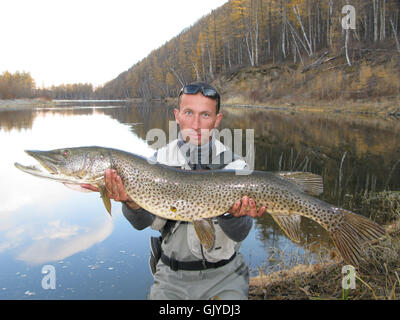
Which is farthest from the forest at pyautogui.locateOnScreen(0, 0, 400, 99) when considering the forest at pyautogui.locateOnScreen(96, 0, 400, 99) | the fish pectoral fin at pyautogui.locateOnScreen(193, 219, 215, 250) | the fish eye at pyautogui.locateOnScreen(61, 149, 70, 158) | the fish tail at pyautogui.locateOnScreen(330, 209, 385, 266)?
the fish eye at pyautogui.locateOnScreen(61, 149, 70, 158)

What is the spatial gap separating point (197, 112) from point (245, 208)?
3.49 feet

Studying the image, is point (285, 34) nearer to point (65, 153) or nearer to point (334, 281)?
point (334, 281)

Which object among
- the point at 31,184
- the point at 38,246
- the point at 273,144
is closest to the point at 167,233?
the point at 38,246

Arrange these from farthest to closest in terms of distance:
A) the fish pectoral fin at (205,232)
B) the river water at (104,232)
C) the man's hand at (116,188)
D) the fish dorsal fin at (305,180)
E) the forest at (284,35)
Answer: the forest at (284,35) < the river water at (104,232) < the fish dorsal fin at (305,180) < the man's hand at (116,188) < the fish pectoral fin at (205,232)

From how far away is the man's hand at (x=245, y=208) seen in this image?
2675 mm

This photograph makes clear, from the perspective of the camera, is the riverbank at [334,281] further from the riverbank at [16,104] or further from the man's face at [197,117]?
the riverbank at [16,104]

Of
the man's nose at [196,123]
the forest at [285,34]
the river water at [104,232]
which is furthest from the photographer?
the forest at [285,34]

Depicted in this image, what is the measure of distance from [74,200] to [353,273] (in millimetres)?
6906

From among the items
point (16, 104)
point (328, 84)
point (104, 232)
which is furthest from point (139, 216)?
point (16, 104)

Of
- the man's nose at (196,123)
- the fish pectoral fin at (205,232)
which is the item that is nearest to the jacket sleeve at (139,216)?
the fish pectoral fin at (205,232)

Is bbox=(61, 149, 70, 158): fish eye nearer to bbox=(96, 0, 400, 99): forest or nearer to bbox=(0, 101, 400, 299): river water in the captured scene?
bbox=(0, 101, 400, 299): river water

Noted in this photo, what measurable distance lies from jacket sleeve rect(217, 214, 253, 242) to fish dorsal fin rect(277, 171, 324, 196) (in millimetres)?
554

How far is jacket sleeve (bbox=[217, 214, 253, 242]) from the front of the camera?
8.97 ft
